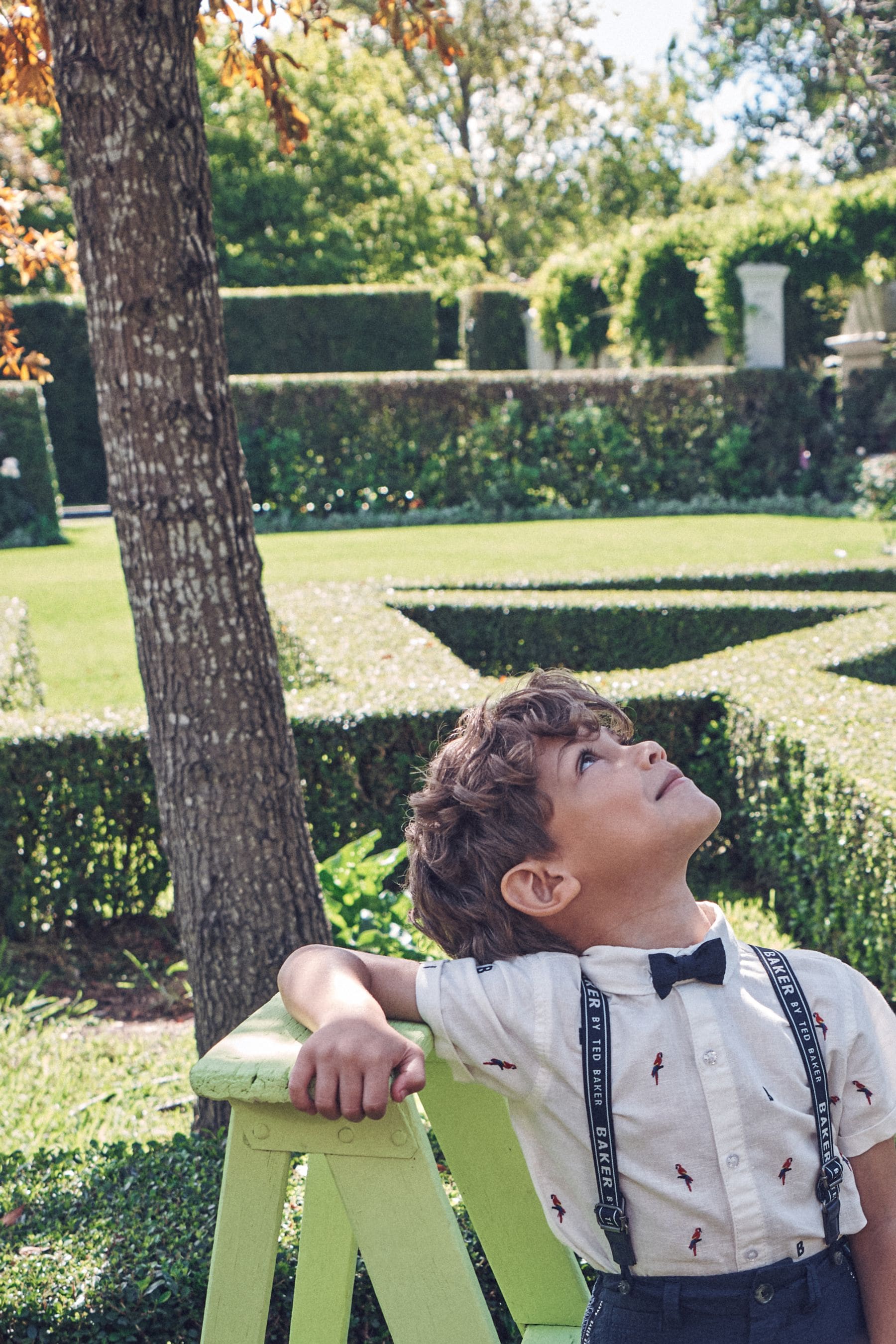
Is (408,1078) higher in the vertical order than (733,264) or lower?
lower

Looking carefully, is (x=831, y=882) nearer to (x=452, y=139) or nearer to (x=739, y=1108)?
(x=739, y=1108)

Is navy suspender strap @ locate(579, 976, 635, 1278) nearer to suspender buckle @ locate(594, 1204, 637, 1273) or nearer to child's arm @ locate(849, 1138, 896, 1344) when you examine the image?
suspender buckle @ locate(594, 1204, 637, 1273)

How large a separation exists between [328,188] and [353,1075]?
103 ft

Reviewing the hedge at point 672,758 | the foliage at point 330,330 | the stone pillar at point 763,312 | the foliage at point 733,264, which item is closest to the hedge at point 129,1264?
the hedge at point 672,758

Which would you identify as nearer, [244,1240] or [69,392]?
[244,1240]

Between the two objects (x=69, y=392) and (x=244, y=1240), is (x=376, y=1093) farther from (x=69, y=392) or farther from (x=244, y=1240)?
(x=69, y=392)

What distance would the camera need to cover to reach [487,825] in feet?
4.97

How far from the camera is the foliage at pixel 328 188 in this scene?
28547 mm

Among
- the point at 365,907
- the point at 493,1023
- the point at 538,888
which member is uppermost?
the point at 538,888

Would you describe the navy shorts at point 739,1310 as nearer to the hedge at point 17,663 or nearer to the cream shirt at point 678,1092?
the cream shirt at point 678,1092

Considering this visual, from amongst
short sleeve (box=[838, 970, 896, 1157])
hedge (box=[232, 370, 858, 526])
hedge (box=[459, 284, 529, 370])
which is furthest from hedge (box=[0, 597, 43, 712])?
hedge (box=[459, 284, 529, 370])

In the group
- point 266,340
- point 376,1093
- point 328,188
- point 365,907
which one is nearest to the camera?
point 376,1093

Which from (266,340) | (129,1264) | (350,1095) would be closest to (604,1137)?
(350,1095)

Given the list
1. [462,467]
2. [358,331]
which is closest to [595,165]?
[358,331]
